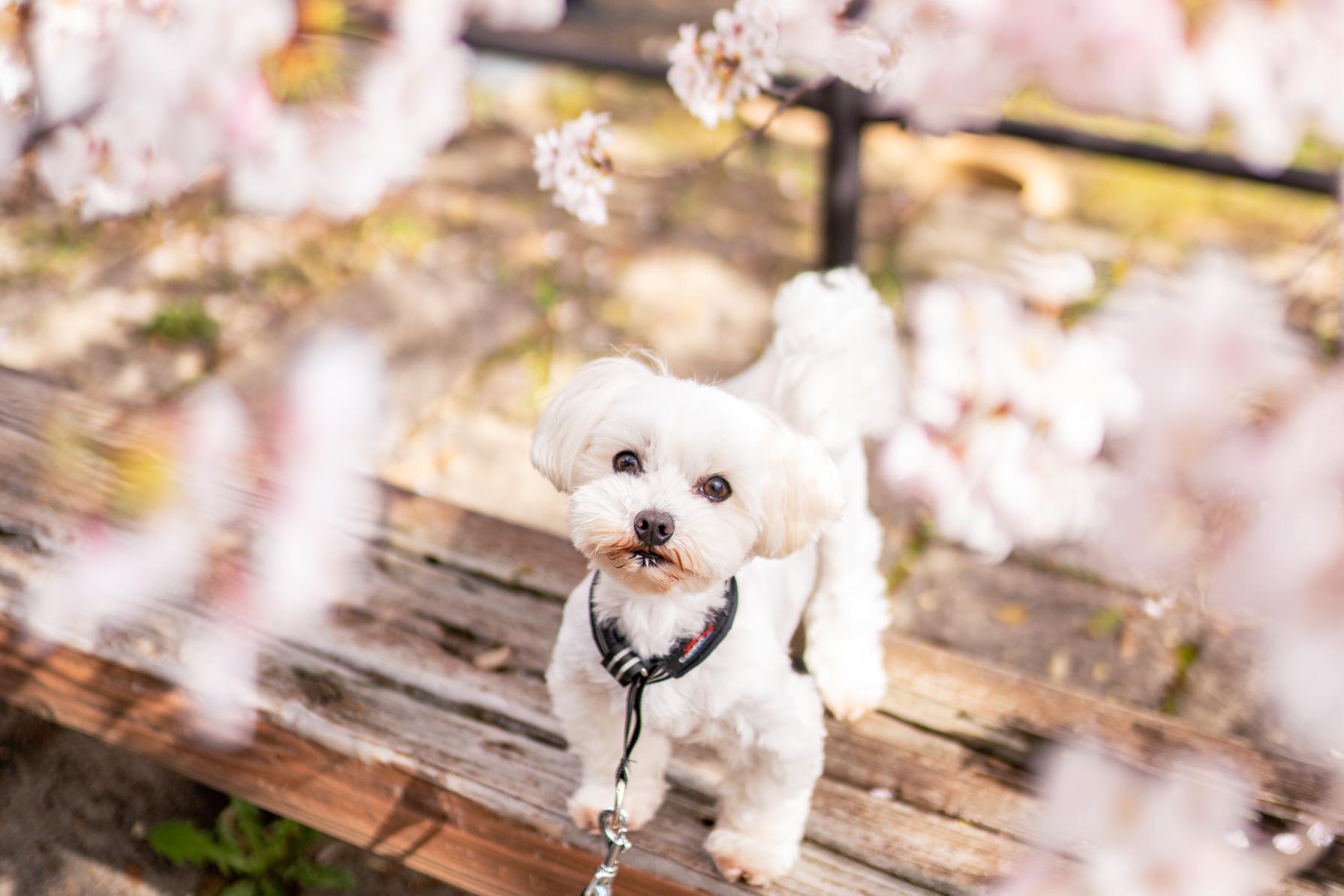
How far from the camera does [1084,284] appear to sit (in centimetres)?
200

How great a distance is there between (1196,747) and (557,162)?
1565 mm

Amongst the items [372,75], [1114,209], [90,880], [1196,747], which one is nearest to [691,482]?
[1196,747]

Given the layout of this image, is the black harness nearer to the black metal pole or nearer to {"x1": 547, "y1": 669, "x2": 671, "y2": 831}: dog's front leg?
{"x1": 547, "y1": 669, "x2": 671, "y2": 831}: dog's front leg

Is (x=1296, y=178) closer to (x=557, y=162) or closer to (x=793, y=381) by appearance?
(x=793, y=381)

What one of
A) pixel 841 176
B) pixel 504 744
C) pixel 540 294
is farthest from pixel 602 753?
pixel 540 294

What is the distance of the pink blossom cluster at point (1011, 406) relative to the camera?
1878mm

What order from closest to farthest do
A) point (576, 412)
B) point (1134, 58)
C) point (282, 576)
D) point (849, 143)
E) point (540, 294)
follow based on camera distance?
point (576, 412) < point (1134, 58) < point (282, 576) < point (849, 143) < point (540, 294)

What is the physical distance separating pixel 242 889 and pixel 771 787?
46.8 inches

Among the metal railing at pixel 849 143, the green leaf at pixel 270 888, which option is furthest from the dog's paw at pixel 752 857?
the metal railing at pixel 849 143

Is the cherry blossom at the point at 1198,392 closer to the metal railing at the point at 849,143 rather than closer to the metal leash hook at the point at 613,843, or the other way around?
the metal leash hook at the point at 613,843

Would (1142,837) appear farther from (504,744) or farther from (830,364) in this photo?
(504,744)

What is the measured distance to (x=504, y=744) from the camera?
1.88 m

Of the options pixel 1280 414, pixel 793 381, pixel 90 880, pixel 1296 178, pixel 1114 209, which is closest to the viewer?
pixel 1280 414

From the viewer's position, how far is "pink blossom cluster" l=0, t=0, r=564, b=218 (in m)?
2.42
